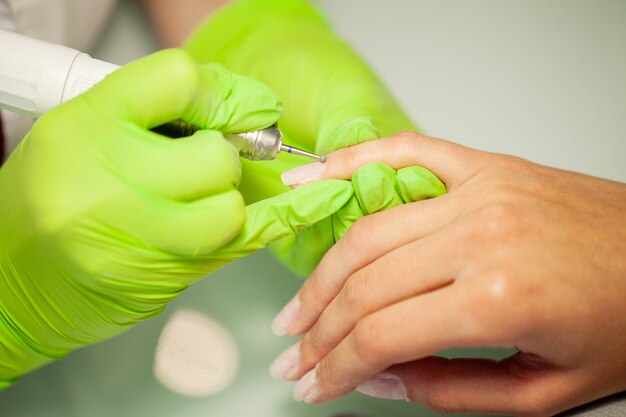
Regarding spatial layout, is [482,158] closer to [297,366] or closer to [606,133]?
[297,366]

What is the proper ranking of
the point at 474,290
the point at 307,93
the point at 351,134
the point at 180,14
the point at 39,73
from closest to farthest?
the point at 474,290 < the point at 39,73 < the point at 351,134 < the point at 307,93 < the point at 180,14

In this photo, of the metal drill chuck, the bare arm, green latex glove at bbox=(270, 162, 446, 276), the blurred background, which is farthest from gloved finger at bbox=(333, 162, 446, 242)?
the bare arm

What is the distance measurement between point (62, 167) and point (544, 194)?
0.53m

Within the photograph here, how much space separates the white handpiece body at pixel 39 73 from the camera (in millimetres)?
659

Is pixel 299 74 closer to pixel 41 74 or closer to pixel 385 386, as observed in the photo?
pixel 41 74

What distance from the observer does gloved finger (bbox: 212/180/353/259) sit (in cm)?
66

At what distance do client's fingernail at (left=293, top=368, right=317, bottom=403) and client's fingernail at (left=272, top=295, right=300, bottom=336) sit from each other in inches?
2.7

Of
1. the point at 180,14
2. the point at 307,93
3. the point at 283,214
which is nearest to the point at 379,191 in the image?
the point at 283,214

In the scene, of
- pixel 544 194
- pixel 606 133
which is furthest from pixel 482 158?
pixel 606 133

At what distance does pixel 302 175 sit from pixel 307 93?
0.29 metres

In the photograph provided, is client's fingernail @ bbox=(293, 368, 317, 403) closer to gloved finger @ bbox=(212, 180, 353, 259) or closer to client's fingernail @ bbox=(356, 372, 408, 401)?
client's fingernail @ bbox=(356, 372, 408, 401)

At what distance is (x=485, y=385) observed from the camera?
631 millimetres

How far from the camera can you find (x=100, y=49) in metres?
1.20

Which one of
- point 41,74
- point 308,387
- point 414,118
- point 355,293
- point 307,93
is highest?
point 414,118
